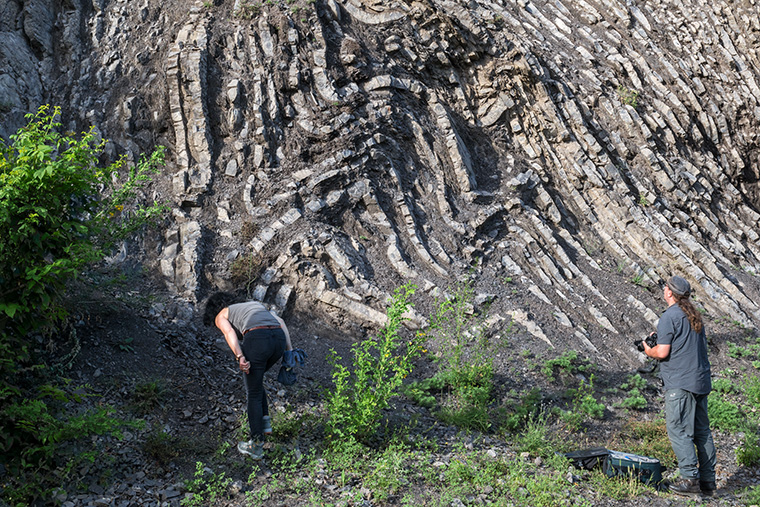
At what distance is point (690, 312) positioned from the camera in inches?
189

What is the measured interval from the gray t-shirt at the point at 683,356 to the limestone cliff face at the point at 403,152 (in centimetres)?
266

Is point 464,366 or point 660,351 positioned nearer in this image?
point 660,351

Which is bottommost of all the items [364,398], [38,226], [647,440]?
[647,440]

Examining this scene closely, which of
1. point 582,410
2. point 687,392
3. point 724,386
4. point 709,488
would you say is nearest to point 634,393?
point 582,410

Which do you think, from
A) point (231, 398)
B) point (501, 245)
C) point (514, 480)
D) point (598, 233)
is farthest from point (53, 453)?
point (598, 233)

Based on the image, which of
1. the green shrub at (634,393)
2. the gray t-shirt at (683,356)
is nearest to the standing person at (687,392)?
the gray t-shirt at (683,356)

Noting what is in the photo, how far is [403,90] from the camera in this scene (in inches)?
388

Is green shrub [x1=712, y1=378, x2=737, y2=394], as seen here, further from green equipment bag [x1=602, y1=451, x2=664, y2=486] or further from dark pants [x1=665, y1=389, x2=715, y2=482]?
green equipment bag [x1=602, y1=451, x2=664, y2=486]

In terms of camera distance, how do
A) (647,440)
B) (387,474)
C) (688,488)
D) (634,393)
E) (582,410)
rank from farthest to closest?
(634,393) < (582,410) < (647,440) < (688,488) < (387,474)

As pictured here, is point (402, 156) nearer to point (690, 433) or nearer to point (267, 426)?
point (267, 426)

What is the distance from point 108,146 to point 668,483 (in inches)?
336

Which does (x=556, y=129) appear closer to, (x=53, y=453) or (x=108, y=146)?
(x=108, y=146)

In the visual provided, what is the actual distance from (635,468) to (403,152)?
6077 millimetres

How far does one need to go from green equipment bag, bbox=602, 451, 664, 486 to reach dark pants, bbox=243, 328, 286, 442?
303 cm
